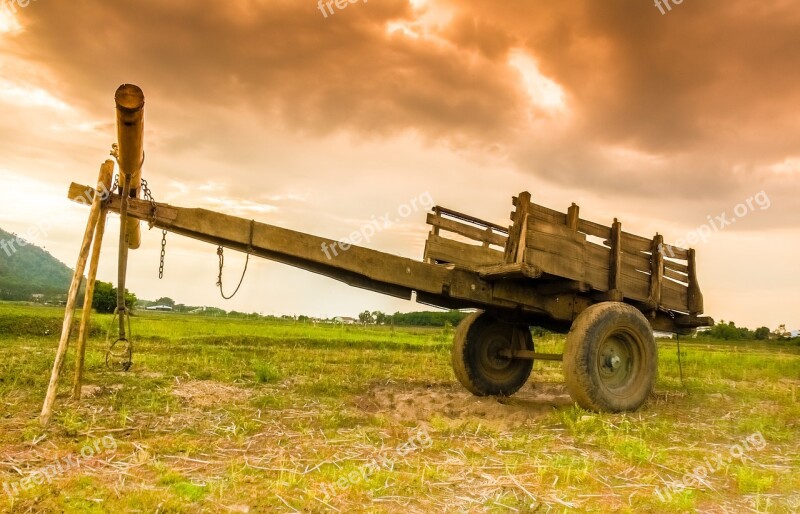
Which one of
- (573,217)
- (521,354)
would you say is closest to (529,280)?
(573,217)

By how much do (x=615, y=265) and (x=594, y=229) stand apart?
1.66 feet

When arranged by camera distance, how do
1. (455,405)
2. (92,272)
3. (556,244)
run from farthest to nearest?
(455,405), (556,244), (92,272)

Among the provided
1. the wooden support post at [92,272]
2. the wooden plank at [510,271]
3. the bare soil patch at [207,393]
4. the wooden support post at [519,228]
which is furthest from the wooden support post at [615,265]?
the wooden support post at [92,272]

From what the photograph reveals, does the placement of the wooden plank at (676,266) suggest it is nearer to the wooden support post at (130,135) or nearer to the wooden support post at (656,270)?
the wooden support post at (656,270)

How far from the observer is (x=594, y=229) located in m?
6.76

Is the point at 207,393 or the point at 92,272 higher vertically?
the point at 92,272

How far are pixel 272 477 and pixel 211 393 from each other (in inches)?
142

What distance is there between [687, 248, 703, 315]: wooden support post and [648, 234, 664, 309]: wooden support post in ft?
2.25

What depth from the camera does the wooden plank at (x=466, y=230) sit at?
7.08 m

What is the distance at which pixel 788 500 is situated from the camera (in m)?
3.49

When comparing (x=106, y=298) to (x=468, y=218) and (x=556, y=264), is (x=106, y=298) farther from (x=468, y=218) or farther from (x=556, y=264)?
(x=556, y=264)

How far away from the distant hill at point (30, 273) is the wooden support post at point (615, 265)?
11207 centimetres

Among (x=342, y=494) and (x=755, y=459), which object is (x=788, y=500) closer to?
(x=755, y=459)

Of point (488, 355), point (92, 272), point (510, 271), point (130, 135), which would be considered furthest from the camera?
point (488, 355)
